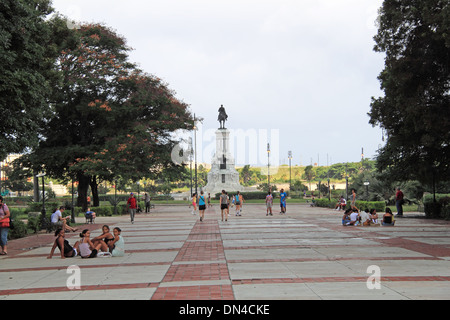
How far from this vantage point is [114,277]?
356 inches

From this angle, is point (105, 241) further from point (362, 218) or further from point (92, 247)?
point (362, 218)

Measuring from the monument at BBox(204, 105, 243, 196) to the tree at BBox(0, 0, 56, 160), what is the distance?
1929 inches

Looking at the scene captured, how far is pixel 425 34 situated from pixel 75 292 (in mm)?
15157

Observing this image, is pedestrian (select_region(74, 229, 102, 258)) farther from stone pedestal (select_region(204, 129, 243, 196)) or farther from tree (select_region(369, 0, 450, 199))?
stone pedestal (select_region(204, 129, 243, 196))

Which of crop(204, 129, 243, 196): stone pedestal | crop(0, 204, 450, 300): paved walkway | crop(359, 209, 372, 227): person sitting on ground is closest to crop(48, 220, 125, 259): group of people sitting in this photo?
crop(0, 204, 450, 300): paved walkway

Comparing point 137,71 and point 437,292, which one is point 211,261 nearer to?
point 437,292

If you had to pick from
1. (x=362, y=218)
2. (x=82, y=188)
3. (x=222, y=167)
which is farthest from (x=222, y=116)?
(x=362, y=218)

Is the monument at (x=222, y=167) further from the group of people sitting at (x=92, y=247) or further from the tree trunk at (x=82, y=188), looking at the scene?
the group of people sitting at (x=92, y=247)

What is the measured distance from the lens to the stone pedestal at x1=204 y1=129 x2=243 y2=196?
65.1m

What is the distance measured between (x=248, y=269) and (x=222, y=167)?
5746cm

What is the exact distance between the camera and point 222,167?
67.0 metres

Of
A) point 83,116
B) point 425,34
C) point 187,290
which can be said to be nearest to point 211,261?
point 187,290

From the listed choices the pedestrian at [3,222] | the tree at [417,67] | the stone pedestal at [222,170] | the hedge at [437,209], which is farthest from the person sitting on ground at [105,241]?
the stone pedestal at [222,170]
